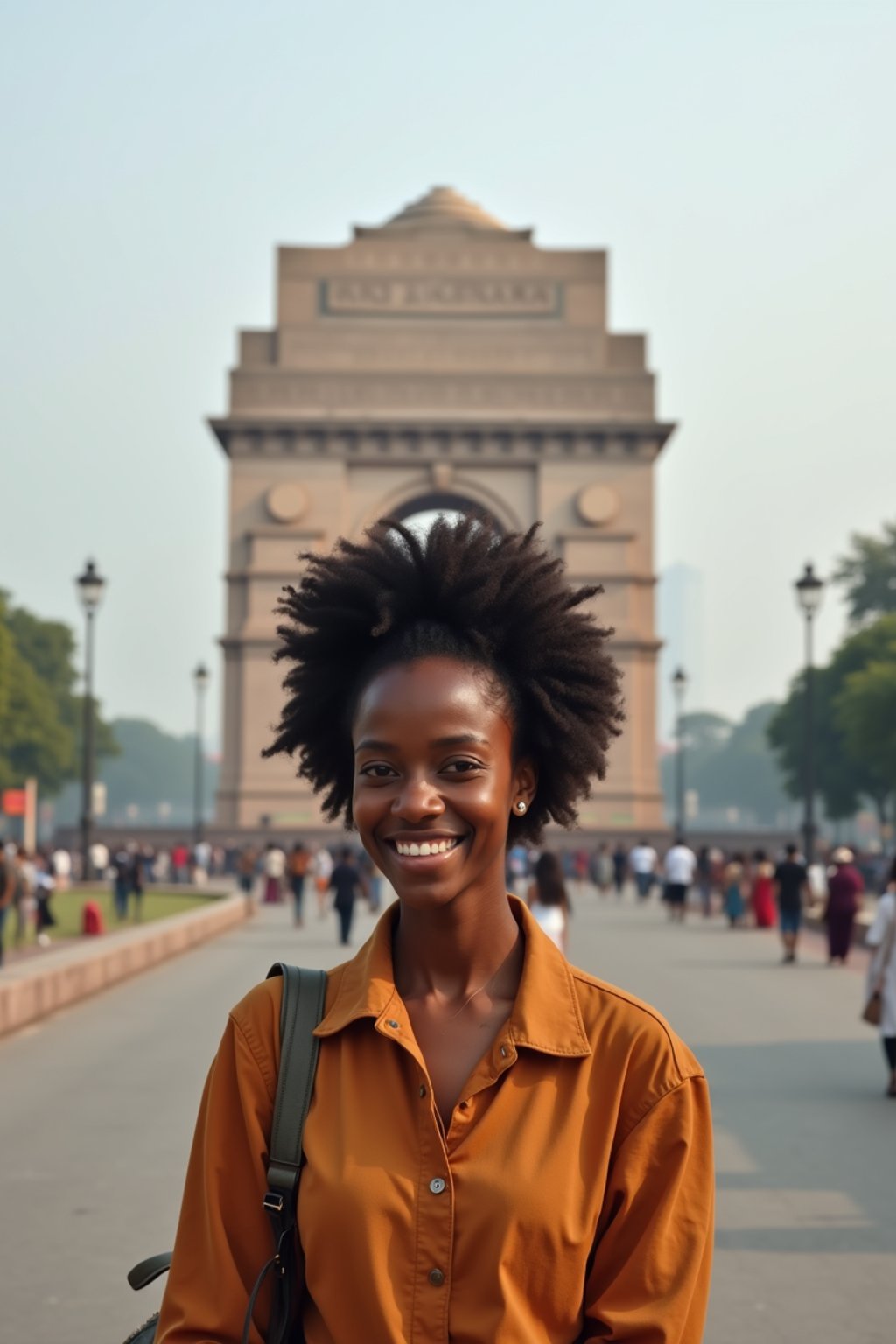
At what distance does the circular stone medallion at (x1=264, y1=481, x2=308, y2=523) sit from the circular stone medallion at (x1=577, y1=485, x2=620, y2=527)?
846 centimetres

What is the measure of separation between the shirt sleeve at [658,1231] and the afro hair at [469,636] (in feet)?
2.39

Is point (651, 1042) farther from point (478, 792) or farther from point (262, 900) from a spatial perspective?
point (262, 900)

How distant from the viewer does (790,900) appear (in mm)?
24312

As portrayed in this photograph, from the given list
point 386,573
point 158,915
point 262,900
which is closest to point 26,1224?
point 386,573

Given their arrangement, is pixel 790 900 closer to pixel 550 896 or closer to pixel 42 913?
pixel 42 913

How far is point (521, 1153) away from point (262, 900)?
138ft

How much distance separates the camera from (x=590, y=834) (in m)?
59.8

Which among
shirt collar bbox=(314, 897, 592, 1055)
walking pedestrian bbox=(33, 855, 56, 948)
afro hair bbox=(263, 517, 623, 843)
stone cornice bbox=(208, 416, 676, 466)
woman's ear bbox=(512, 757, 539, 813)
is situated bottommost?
walking pedestrian bbox=(33, 855, 56, 948)

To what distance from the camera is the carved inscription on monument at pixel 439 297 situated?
64750mm

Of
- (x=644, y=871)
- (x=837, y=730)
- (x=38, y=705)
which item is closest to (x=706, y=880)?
(x=644, y=871)

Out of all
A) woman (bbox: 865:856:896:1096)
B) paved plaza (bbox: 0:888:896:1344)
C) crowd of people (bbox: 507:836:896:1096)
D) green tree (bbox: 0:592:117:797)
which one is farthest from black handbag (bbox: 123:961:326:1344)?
green tree (bbox: 0:592:117:797)

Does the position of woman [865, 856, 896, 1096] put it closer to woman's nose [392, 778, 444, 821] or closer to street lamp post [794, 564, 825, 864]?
woman's nose [392, 778, 444, 821]

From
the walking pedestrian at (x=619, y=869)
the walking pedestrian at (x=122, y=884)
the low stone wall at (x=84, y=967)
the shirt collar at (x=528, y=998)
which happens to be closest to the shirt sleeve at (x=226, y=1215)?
the shirt collar at (x=528, y=998)

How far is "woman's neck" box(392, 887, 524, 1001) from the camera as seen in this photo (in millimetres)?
3240
